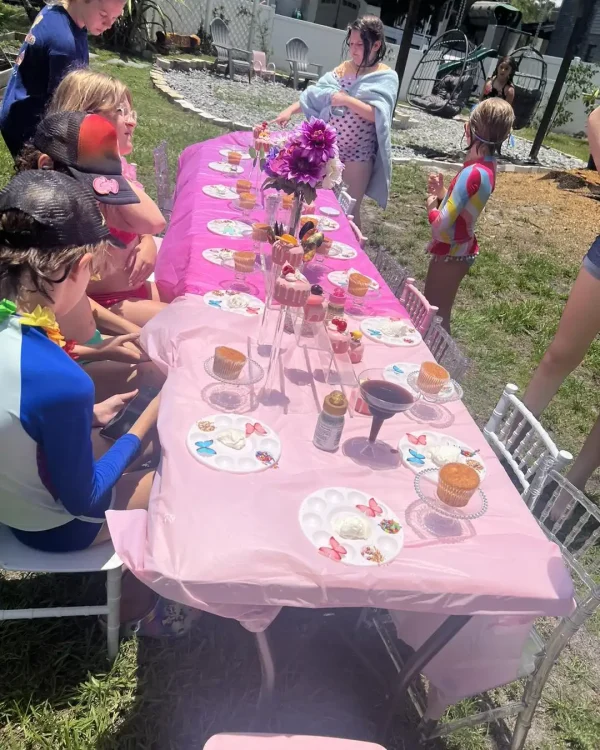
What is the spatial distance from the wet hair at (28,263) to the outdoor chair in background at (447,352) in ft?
5.29

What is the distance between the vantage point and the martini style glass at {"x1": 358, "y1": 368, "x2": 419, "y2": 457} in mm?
1727

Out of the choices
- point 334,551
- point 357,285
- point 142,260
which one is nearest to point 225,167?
point 142,260

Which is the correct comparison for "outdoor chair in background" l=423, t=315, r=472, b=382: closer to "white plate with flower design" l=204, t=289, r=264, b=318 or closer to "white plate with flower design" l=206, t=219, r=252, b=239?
"white plate with flower design" l=204, t=289, r=264, b=318

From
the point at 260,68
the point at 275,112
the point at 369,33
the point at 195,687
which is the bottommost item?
the point at 195,687

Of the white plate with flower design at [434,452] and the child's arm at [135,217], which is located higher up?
the child's arm at [135,217]

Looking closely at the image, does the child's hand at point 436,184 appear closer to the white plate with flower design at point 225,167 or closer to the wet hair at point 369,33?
the wet hair at point 369,33

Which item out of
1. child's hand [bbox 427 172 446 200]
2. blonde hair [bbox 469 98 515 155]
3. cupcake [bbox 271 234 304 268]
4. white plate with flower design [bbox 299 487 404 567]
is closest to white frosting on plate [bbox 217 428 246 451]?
white plate with flower design [bbox 299 487 404 567]

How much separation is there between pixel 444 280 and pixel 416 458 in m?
2.25

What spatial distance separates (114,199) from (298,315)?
0.81 meters

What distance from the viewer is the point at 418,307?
315 cm

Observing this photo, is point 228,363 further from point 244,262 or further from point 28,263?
point 244,262

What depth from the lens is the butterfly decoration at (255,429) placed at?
5.91 feet

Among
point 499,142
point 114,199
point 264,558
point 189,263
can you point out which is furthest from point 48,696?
point 499,142

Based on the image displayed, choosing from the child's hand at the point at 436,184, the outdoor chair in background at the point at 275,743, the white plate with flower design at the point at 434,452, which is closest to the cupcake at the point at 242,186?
the child's hand at the point at 436,184
